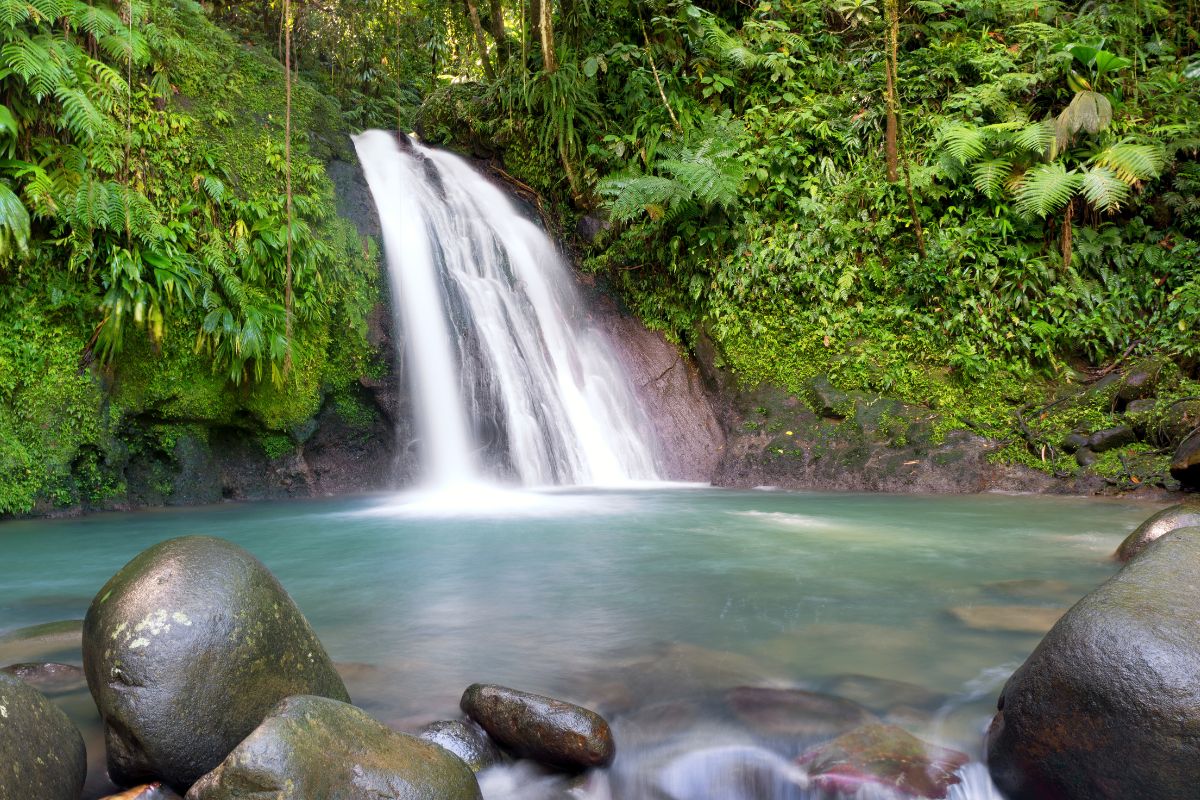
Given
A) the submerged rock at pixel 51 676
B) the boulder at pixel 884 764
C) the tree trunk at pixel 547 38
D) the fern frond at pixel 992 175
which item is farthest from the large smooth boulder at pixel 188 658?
the tree trunk at pixel 547 38

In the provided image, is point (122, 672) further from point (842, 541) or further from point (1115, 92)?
point (1115, 92)

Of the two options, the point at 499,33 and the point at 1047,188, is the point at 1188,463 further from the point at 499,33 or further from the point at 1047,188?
the point at 499,33

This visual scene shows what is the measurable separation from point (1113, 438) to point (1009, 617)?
5.14 meters

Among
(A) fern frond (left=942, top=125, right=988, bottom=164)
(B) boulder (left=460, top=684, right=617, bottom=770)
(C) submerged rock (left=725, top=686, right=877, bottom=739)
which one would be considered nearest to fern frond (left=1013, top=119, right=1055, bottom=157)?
(A) fern frond (left=942, top=125, right=988, bottom=164)

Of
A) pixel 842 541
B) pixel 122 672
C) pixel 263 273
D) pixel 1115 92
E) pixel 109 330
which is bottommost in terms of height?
pixel 842 541

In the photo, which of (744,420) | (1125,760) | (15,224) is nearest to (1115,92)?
(744,420)

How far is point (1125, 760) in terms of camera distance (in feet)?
7.99

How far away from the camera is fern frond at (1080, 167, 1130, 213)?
28.2ft

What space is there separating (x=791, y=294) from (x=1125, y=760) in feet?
25.9

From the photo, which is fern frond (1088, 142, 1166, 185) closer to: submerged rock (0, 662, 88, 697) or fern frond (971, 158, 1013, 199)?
fern frond (971, 158, 1013, 199)

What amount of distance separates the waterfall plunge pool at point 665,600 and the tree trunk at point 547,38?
268 inches

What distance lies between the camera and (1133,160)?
8.61 m

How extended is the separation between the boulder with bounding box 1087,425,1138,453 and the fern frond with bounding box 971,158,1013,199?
9.65ft

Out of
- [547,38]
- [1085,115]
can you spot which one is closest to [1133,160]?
[1085,115]
